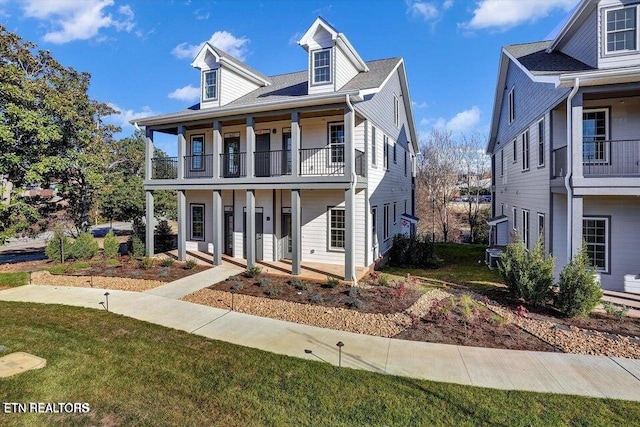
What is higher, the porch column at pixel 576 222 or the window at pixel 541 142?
the window at pixel 541 142

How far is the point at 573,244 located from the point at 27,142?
2322 cm

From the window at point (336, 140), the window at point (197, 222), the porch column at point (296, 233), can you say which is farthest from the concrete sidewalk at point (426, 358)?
the window at point (197, 222)

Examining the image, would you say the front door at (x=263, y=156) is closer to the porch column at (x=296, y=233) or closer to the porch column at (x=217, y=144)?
the porch column at (x=217, y=144)

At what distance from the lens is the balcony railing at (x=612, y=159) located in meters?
10.7

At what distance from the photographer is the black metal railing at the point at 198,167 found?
16.8m

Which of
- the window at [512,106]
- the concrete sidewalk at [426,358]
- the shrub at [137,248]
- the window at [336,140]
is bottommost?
the concrete sidewalk at [426,358]

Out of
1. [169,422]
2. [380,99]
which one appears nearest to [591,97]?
[380,99]

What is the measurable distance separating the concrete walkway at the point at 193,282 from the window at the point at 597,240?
1266 centimetres

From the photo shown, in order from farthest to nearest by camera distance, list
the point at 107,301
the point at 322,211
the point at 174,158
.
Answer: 1. the point at 174,158
2. the point at 322,211
3. the point at 107,301

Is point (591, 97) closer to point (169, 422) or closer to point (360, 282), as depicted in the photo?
point (360, 282)

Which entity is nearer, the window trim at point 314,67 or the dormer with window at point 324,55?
the dormer with window at point 324,55

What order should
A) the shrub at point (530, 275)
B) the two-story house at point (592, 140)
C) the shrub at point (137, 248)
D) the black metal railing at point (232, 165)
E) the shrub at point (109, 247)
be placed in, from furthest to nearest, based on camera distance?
the shrub at point (137, 248) → the shrub at point (109, 247) → the black metal railing at point (232, 165) → the two-story house at point (592, 140) → the shrub at point (530, 275)

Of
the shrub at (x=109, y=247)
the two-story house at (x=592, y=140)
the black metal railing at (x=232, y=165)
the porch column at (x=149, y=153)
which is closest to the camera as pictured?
the two-story house at (x=592, y=140)

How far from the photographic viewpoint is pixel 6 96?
48.8 ft
